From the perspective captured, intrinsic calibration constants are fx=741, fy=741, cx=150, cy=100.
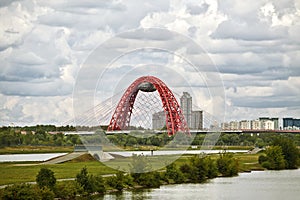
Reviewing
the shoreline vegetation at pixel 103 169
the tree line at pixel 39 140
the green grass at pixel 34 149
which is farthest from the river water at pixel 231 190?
the tree line at pixel 39 140

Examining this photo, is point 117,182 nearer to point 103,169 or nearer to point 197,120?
point 103,169

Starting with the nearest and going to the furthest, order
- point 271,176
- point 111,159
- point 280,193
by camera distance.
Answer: point 280,193
point 271,176
point 111,159

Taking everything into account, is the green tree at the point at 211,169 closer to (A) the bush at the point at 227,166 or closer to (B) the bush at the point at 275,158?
(A) the bush at the point at 227,166

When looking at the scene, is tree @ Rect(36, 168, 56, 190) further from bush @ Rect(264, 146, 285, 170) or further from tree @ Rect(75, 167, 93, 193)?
bush @ Rect(264, 146, 285, 170)

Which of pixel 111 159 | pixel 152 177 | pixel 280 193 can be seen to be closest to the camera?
pixel 280 193

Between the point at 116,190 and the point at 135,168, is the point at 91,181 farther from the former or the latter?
the point at 135,168

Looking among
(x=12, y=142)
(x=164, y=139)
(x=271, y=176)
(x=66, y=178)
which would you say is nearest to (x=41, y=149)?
(x=12, y=142)
